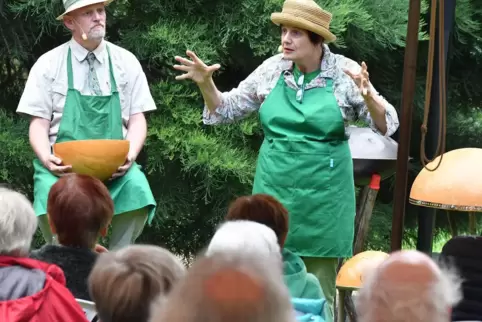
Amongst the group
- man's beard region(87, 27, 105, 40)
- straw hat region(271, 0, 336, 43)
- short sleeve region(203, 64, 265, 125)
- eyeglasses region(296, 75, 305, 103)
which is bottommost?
short sleeve region(203, 64, 265, 125)

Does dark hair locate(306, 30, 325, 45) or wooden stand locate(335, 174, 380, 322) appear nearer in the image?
dark hair locate(306, 30, 325, 45)

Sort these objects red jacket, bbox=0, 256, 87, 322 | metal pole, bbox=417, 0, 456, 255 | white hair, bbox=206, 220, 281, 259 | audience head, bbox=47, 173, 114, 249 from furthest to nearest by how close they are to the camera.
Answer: metal pole, bbox=417, 0, 456, 255 < audience head, bbox=47, 173, 114, 249 < red jacket, bbox=0, 256, 87, 322 < white hair, bbox=206, 220, 281, 259

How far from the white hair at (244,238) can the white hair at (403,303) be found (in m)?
0.57

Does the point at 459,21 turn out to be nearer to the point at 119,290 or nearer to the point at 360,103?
the point at 360,103

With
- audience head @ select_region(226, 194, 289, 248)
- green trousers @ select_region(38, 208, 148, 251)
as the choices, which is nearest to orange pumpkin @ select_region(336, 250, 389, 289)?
audience head @ select_region(226, 194, 289, 248)

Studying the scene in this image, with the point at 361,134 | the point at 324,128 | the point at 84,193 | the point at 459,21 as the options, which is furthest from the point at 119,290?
the point at 459,21

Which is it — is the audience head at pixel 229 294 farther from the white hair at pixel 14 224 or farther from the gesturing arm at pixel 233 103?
the gesturing arm at pixel 233 103

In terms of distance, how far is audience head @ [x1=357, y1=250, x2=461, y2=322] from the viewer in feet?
6.72

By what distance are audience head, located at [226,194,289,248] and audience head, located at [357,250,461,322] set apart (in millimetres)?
1445

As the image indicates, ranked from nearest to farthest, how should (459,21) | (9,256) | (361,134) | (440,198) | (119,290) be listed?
(119,290) → (9,256) → (440,198) → (361,134) → (459,21)

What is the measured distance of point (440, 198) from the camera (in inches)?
170

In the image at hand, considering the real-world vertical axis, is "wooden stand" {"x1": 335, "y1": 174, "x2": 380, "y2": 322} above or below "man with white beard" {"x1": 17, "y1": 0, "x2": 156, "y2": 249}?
below

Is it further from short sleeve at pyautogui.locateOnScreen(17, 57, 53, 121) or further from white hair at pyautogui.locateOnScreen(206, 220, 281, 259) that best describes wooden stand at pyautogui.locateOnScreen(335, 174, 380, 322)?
white hair at pyautogui.locateOnScreen(206, 220, 281, 259)

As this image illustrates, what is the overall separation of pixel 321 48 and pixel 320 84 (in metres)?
0.18
